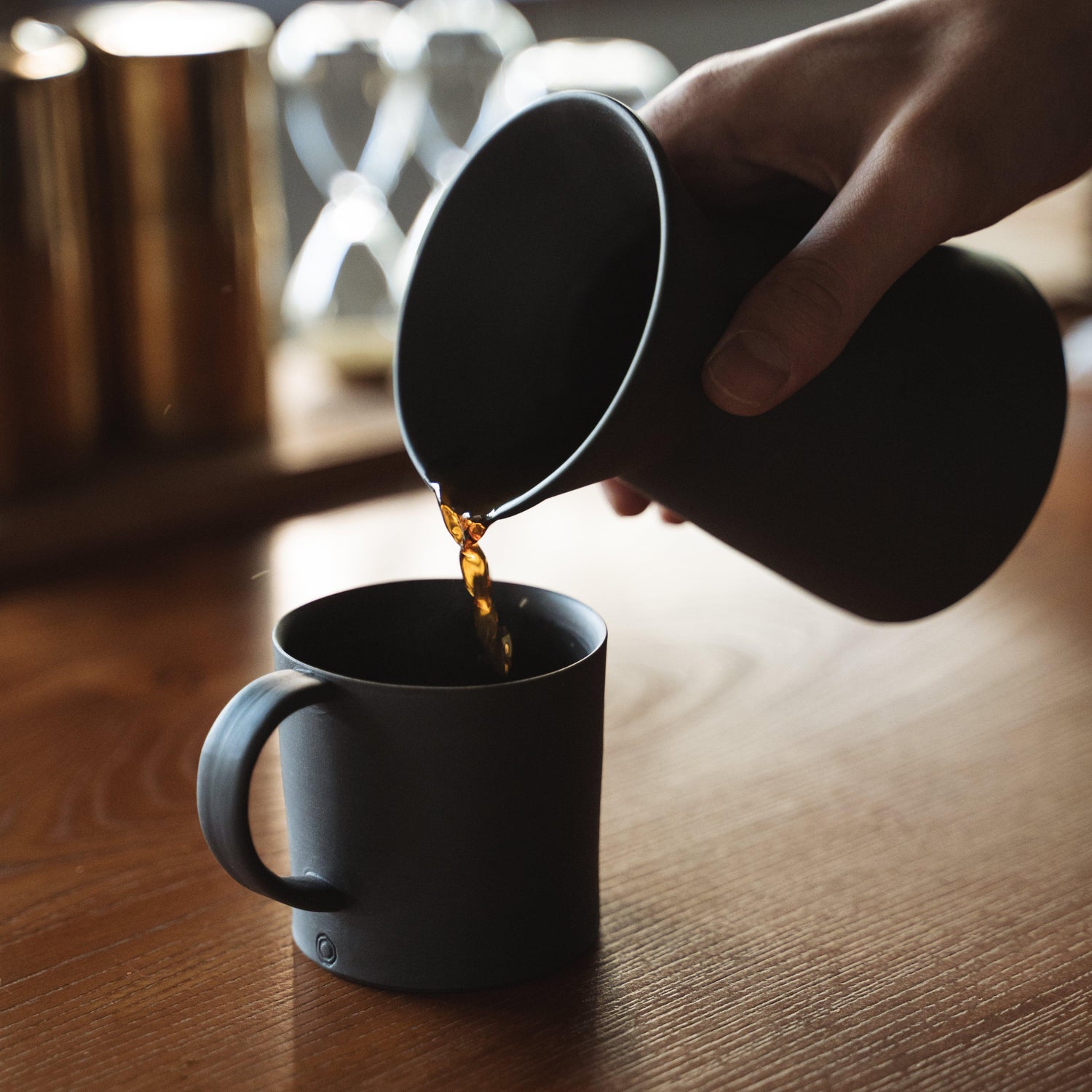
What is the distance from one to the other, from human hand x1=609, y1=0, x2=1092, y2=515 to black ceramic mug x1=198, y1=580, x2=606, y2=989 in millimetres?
146

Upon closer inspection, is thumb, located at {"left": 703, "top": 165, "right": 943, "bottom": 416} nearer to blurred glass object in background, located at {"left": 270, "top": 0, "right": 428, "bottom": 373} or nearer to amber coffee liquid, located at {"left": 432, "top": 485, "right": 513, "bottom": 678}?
amber coffee liquid, located at {"left": 432, "top": 485, "right": 513, "bottom": 678}

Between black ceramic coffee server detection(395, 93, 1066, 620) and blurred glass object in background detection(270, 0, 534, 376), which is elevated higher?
black ceramic coffee server detection(395, 93, 1066, 620)

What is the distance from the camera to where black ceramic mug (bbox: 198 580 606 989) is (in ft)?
1.62

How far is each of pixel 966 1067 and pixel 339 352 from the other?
1.13 metres

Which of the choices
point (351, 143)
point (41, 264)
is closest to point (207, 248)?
point (41, 264)

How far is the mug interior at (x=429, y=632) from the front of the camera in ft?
1.91

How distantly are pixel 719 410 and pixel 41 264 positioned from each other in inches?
28.3

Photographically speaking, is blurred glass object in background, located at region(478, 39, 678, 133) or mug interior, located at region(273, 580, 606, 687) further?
blurred glass object in background, located at region(478, 39, 678, 133)

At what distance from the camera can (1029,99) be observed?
0.68 metres

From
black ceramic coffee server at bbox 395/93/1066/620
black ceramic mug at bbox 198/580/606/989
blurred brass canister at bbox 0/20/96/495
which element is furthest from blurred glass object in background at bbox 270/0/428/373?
black ceramic mug at bbox 198/580/606/989

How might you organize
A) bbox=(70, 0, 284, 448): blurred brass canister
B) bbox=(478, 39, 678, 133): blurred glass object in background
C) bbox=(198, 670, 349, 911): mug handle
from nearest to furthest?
bbox=(198, 670, 349, 911): mug handle, bbox=(70, 0, 284, 448): blurred brass canister, bbox=(478, 39, 678, 133): blurred glass object in background

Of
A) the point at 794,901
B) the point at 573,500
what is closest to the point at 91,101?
the point at 573,500

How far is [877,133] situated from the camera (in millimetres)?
676

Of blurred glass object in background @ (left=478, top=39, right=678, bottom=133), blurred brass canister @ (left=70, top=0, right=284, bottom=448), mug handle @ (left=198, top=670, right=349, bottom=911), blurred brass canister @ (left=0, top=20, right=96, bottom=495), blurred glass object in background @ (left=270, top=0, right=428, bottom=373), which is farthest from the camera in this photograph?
blurred glass object in background @ (left=478, top=39, right=678, bottom=133)
